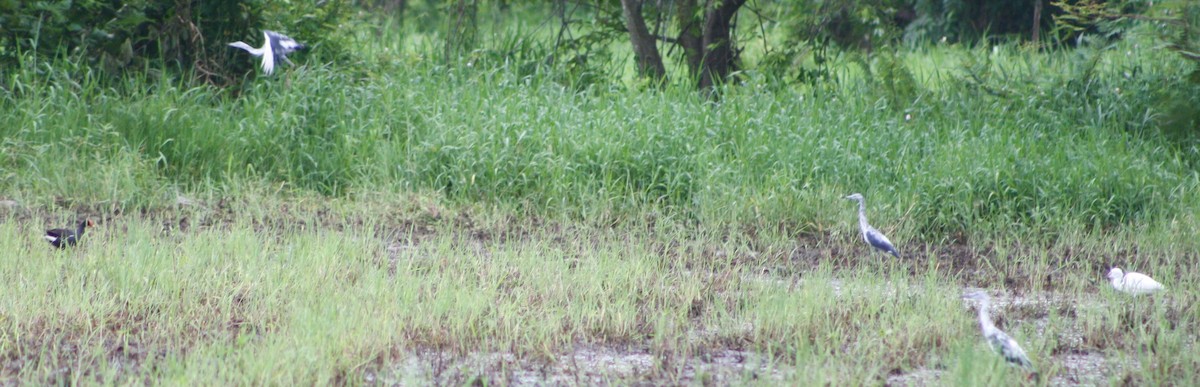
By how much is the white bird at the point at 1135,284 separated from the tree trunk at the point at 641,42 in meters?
4.15

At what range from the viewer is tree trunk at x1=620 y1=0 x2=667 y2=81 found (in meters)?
8.62

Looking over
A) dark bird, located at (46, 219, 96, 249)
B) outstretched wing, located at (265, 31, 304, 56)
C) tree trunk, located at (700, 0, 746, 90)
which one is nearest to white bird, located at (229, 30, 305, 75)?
outstretched wing, located at (265, 31, 304, 56)

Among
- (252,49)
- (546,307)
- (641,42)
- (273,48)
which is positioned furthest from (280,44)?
(546,307)

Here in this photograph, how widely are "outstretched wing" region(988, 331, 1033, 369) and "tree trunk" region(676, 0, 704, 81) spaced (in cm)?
482

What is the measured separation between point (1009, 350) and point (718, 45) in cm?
506

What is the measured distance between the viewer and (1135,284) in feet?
16.4

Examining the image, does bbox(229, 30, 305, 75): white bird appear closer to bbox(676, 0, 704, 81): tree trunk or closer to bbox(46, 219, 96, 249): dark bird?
bbox(46, 219, 96, 249): dark bird

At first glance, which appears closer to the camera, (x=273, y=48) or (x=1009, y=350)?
(x=1009, y=350)

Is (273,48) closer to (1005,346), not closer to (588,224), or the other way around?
(588,224)

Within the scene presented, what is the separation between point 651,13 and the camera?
8.94 meters

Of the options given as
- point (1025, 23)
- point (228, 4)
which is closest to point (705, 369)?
point (228, 4)

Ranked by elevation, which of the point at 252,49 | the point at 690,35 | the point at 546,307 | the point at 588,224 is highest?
the point at 690,35

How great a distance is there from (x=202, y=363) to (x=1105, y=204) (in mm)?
4881

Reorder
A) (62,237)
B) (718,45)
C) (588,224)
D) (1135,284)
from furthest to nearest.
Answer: (718,45) < (588,224) < (62,237) < (1135,284)
